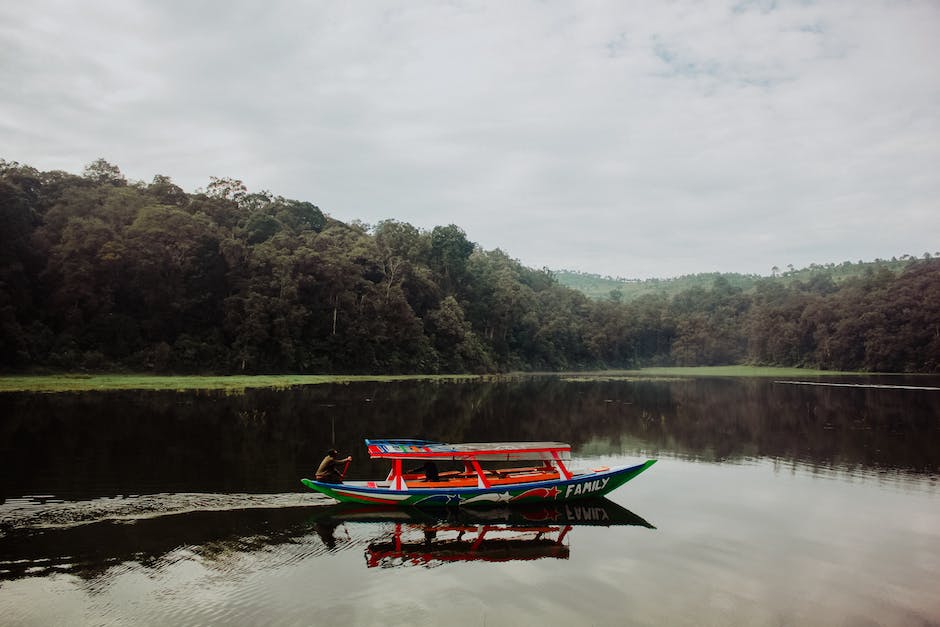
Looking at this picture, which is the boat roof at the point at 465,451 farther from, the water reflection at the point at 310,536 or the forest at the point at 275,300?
the forest at the point at 275,300

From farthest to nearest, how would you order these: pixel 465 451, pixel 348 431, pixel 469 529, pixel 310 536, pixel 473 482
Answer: pixel 348 431
pixel 465 451
pixel 473 482
pixel 469 529
pixel 310 536

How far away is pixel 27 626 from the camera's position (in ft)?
29.9

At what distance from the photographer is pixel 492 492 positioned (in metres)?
16.6

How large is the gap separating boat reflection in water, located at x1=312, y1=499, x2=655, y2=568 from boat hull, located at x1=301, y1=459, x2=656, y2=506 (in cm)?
27

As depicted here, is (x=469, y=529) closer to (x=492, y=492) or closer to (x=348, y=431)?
(x=492, y=492)

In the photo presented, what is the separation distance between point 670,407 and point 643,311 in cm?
10069

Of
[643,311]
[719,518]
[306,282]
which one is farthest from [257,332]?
[643,311]

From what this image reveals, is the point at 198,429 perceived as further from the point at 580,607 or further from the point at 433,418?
the point at 580,607

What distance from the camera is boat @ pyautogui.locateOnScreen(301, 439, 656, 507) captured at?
53.2 ft

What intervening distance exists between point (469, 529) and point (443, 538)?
3.25ft

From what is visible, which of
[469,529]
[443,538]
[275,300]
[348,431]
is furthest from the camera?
[275,300]

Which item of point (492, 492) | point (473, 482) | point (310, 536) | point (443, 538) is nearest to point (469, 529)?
point (443, 538)

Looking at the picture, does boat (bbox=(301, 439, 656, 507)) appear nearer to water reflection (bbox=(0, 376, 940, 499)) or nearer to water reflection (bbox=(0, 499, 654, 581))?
water reflection (bbox=(0, 499, 654, 581))

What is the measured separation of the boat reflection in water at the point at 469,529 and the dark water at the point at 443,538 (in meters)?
0.08
